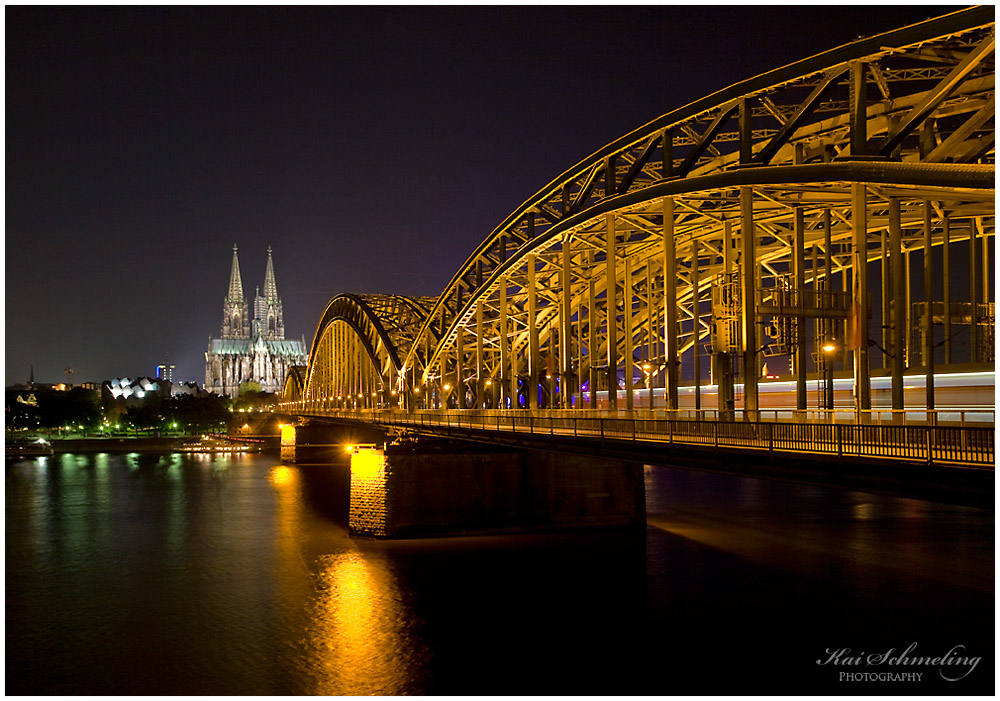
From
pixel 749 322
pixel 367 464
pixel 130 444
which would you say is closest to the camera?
pixel 749 322

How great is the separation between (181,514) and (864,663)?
43825 millimetres

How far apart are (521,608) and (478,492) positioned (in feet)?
38.5

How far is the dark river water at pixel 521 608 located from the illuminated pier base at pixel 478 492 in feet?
3.30

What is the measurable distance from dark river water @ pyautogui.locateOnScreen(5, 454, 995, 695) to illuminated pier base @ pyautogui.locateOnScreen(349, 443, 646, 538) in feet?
3.30

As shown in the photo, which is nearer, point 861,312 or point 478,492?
point 861,312

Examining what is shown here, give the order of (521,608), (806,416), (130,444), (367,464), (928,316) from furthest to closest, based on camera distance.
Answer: (130,444) < (367,464) < (521,608) < (806,416) < (928,316)

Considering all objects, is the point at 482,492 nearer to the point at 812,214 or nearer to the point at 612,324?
the point at 612,324

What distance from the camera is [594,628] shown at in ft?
93.8

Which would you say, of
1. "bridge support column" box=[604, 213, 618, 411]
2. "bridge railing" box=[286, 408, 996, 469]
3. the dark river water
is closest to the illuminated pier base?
the dark river water

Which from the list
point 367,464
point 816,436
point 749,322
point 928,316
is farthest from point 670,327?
point 367,464

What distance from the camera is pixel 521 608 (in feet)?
101

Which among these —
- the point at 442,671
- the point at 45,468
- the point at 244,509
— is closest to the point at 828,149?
the point at 442,671

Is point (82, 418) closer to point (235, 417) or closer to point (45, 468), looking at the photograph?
point (235, 417)

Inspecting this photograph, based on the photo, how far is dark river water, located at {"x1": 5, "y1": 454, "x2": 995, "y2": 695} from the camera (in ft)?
79.8
